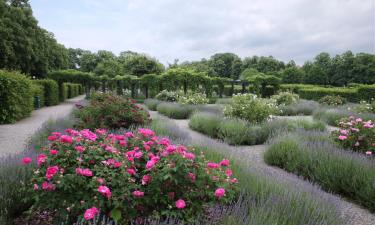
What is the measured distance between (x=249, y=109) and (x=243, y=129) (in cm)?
256

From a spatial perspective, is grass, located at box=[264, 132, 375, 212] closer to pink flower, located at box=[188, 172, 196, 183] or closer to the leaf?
pink flower, located at box=[188, 172, 196, 183]

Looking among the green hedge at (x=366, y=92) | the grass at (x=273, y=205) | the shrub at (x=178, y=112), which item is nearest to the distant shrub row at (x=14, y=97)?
the shrub at (x=178, y=112)

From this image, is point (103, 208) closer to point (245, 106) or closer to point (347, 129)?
point (347, 129)

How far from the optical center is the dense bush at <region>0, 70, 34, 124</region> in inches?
421

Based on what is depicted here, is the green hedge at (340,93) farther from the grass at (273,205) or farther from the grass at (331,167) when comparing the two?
the grass at (273,205)

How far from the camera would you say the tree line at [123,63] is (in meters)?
23.5

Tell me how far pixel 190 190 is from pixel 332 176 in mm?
2794

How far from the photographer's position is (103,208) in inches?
89.9

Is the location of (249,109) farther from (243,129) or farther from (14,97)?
(14,97)

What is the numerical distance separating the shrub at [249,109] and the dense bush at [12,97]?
26.2ft

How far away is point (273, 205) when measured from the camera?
→ 255 cm

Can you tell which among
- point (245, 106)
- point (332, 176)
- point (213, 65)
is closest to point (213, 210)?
point (332, 176)

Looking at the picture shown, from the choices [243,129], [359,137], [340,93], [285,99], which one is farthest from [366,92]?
[359,137]

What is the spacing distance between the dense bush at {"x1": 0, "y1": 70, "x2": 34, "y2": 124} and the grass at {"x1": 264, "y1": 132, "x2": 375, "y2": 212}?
382 inches
